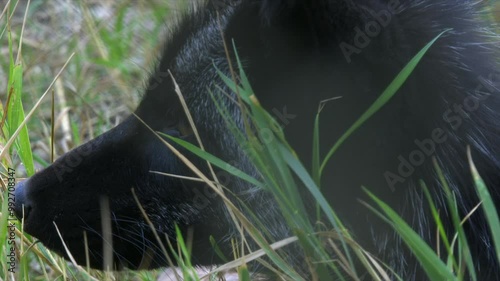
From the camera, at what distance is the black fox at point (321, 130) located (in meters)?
2.08

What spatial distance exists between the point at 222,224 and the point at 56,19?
3066mm

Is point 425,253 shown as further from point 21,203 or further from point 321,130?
point 21,203

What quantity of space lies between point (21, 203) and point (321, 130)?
0.96 metres

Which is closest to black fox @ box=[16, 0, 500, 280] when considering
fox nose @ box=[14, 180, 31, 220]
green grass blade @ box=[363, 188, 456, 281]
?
fox nose @ box=[14, 180, 31, 220]

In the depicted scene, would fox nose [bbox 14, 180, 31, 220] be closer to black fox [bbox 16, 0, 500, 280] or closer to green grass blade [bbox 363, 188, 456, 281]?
black fox [bbox 16, 0, 500, 280]

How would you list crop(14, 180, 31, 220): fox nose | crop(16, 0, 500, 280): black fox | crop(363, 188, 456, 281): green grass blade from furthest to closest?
crop(14, 180, 31, 220): fox nose, crop(16, 0, 500, 280): black fox, crop(363, 188, 456, 281): green grass blade

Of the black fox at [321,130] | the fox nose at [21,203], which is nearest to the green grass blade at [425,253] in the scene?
the black fox at [321,130]

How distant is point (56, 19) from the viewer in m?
5.12

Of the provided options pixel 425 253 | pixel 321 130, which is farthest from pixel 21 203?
pixel 425 253

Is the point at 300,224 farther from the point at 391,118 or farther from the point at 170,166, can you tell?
the point at 170,166

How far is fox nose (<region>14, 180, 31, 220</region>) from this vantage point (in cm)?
248

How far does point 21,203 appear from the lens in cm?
250

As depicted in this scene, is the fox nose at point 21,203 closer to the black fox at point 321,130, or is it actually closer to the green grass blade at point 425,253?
the black fox at point 321,130

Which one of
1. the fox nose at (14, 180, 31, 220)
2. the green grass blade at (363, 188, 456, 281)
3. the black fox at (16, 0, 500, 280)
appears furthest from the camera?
the fox nose at (14, 180, 31, 220)
